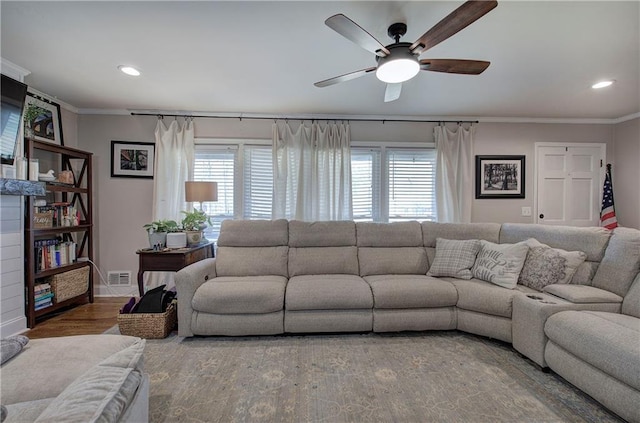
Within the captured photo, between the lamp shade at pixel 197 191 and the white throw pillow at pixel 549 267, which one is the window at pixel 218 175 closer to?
the lamp shade at pixel 197 191

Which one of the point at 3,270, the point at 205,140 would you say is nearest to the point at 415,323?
the point at 205,140

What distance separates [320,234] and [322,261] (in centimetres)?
33

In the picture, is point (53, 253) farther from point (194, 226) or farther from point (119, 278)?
point (194, 226)

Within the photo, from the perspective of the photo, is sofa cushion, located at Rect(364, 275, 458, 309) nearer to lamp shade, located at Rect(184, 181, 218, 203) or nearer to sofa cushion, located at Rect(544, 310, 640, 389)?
sofa cushion, located at Rect(544, 310, 640, 389)

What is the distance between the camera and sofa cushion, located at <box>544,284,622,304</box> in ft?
6.56

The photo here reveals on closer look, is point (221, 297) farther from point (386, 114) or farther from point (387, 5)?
point (386, 114)

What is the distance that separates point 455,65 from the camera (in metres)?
1.90

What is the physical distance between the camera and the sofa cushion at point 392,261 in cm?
292

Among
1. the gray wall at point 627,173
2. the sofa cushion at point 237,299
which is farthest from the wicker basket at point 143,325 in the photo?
the gray wall at point 627,173

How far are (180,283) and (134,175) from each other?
7.14ft

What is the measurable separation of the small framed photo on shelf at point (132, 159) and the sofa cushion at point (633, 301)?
5048mm

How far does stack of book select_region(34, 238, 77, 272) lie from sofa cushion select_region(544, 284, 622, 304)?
16.2 feet

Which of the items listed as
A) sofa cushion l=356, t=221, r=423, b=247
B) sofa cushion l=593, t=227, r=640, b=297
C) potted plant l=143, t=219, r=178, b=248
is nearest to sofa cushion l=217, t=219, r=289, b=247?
potted plant l=143, t=219, r=178, b=248

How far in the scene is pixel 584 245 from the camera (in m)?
2.38
